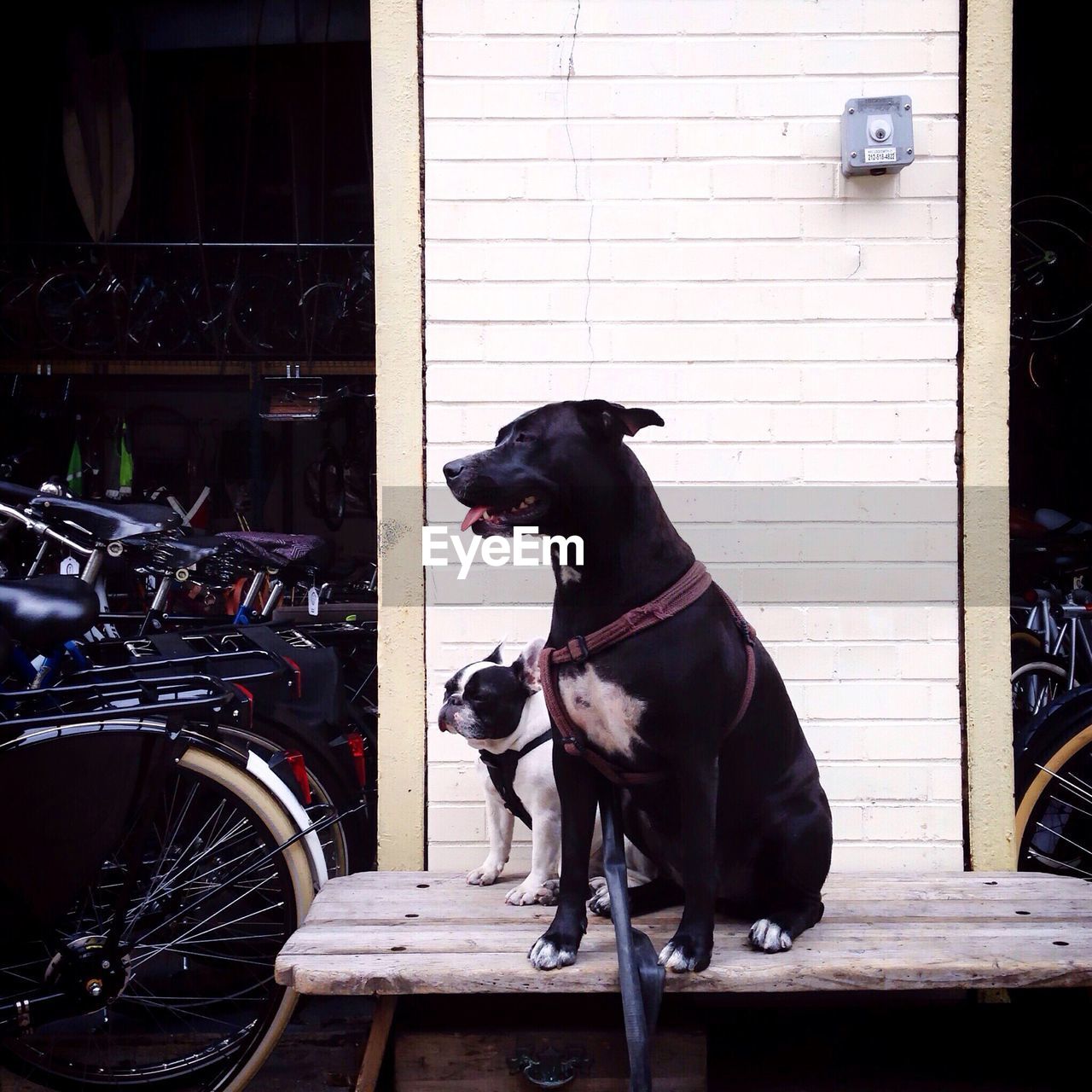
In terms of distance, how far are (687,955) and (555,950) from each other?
0.24 meters

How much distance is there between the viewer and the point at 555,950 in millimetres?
2049

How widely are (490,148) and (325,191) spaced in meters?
2.08

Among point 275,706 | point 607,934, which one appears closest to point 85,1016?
point 275,706

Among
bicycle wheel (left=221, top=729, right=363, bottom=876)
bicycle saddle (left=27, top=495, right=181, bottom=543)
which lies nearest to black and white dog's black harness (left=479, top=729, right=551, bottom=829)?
bicycle wheel (left=221, top=729, right=363, bottom=876)

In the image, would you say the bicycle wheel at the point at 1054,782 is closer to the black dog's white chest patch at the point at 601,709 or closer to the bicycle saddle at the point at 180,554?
the black dog's white chest patch at the point at 601,709

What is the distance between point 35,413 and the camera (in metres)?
4.63

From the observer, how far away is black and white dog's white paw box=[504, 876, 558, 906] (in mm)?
2428

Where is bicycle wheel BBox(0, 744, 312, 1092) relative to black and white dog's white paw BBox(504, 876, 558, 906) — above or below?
below

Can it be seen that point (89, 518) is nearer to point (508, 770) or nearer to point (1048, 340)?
point (508, 770)

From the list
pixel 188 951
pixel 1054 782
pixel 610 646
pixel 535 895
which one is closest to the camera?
pixel 610 646

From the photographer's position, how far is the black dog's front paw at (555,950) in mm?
2037

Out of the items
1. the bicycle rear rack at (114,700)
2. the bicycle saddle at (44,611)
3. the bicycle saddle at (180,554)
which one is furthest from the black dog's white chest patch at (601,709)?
the bicycle saddle at (180,554)

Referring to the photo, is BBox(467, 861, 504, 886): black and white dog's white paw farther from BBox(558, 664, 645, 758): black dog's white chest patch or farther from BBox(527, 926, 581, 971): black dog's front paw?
BBox(558, 664, 645, 758): black dog's white chest patch
